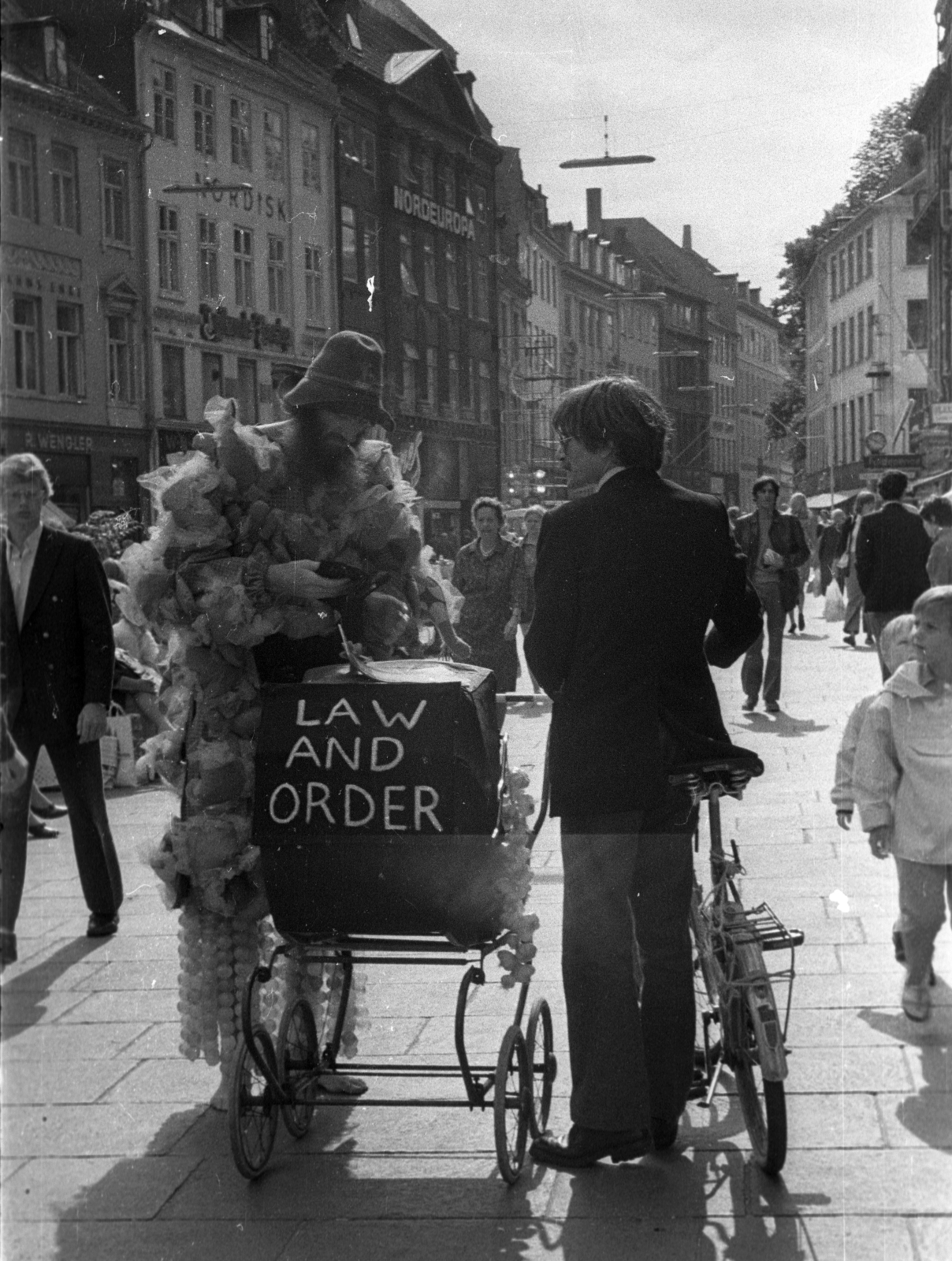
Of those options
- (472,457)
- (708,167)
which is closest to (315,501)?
(472,457)

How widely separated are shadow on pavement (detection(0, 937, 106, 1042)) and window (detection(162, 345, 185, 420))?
1.80 m

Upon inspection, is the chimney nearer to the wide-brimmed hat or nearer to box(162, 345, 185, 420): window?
the wide-brimmed hat

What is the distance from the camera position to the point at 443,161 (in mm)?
4707

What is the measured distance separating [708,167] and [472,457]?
1038 millimetres

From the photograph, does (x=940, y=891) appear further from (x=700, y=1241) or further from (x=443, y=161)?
(x=443, y=161)

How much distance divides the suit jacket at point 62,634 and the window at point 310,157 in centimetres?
105

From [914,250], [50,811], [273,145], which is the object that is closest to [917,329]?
[914,250]

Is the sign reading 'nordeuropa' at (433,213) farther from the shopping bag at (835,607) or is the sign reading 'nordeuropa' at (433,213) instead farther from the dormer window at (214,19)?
the shopping bag at (835,607)

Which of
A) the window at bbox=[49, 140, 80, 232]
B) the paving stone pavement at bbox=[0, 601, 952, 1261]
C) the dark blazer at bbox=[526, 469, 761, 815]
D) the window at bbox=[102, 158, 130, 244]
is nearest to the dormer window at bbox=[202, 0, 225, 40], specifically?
the window at bbox=[102, 158, 130, 244]

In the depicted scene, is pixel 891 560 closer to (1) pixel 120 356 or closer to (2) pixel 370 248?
(2) pixel 370 248

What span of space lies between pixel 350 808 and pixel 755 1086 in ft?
3.48

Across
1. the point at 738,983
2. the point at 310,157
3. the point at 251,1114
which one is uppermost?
the point at 310,157

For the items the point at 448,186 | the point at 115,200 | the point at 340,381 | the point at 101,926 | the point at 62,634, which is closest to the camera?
the point at 115,200

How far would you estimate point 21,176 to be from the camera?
379cm
